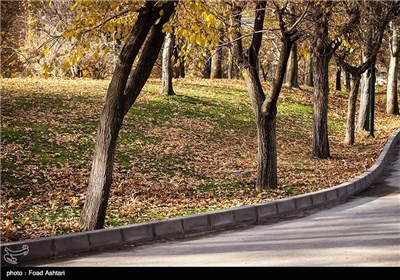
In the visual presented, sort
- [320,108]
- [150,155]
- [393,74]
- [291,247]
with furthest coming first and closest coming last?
[393,74], [320,108], [150,155], [291,247]

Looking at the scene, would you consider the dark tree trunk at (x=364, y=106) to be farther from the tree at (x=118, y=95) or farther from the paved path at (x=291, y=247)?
the tree at (x=118, y=95)

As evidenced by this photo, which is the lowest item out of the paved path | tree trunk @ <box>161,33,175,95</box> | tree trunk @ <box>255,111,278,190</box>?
the paved path

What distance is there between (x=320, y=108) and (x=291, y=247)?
37.3 ft

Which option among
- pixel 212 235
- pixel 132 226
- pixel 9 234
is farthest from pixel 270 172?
pixel 9 234

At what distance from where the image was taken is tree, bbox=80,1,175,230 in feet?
28.5

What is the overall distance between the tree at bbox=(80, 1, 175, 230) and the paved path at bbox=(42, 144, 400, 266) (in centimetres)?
116

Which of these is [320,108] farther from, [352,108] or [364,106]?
[364,106]

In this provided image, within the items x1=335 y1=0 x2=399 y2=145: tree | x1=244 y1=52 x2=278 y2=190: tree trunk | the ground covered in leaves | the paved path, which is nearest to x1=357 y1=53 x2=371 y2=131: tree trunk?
the ground covered in leaves

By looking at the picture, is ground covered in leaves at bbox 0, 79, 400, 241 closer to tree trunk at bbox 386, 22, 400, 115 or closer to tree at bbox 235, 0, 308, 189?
tree at bbox 235, 0, 308, 189

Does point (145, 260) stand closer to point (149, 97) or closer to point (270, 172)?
point (270, 172)

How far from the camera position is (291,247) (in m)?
7.75

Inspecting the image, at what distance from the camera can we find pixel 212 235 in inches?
347

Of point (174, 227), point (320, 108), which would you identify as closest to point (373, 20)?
point (320, 108)

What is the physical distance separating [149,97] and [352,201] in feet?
45.4
